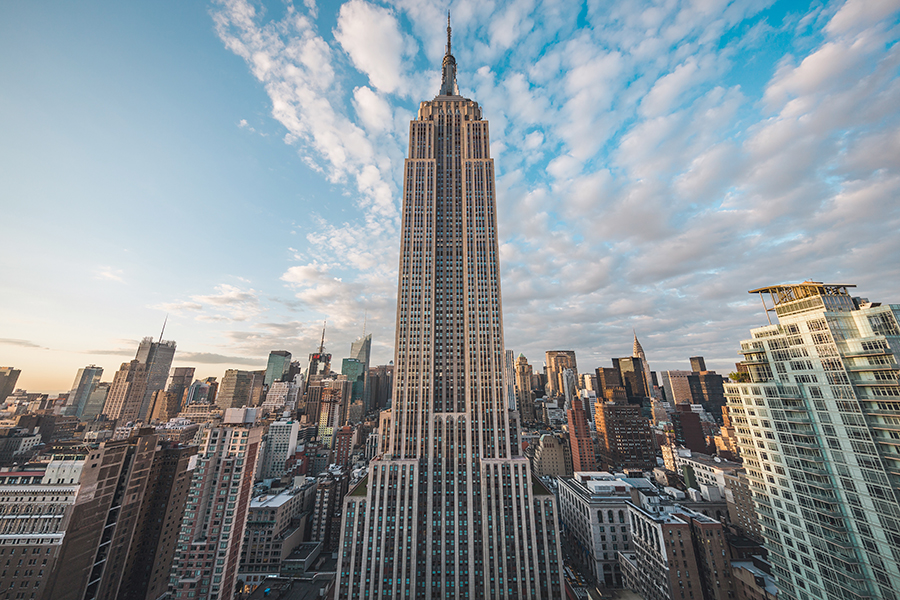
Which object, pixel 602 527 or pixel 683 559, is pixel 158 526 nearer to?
pixel 602 527

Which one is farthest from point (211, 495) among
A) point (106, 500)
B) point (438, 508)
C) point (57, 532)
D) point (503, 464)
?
point (503, 464)

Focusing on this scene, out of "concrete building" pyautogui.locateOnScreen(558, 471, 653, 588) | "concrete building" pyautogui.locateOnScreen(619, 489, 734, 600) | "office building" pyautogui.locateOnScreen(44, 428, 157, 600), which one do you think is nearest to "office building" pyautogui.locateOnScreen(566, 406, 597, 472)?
"concrete building" pyautogui.locateOnScreen(558, 471, 653, 588)

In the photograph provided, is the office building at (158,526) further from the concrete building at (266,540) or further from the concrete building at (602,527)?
the concrete building at (602,527)

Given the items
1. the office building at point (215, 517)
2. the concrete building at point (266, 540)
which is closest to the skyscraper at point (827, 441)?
the office building at point (215, 517)

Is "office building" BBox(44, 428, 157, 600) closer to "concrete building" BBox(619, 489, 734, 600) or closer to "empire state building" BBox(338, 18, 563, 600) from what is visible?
"empire state building" BBox(338, 18, 563, 600)

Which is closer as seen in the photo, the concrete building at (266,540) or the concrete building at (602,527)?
the concrete building at (602,527)
